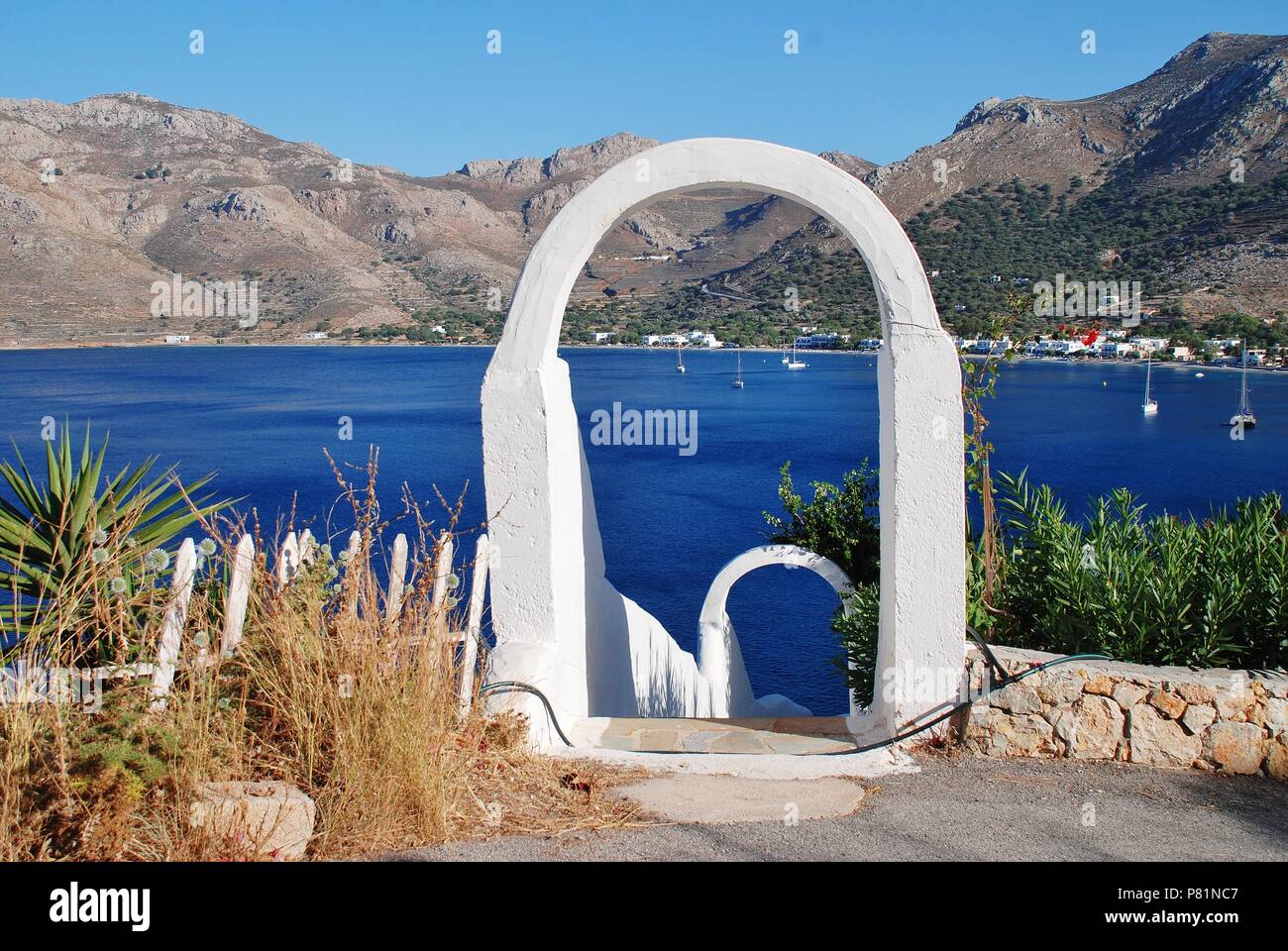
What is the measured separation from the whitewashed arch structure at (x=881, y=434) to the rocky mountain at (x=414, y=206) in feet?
177

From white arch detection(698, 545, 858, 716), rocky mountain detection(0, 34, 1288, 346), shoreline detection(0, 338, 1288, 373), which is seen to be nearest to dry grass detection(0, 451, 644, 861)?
white arch detection(698, 545, 858, 716)

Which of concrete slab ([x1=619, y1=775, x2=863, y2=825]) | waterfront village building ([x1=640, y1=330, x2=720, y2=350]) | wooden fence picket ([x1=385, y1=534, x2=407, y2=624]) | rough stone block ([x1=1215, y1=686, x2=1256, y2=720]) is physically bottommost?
concrete slab ([x1=619, y1=775, x2=863, y2=825])

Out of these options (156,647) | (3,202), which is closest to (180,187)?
(3,202)

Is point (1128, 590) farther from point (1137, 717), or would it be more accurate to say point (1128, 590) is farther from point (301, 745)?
point (301, 745)

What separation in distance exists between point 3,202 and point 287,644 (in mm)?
94787

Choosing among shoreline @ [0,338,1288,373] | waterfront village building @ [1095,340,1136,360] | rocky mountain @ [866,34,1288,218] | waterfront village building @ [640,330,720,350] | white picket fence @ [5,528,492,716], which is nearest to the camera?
white picket fence @ [5,528,492,716]

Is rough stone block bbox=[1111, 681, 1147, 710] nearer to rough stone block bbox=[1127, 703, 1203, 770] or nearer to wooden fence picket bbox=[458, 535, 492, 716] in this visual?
rough stone block bbox=[1127, 703, 1203, 770]

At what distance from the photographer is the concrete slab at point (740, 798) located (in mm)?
3730

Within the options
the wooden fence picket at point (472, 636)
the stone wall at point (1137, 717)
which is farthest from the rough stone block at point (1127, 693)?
the wooden fence picket at point (472, 636)

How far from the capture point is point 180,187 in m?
100

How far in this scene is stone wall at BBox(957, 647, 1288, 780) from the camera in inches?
160

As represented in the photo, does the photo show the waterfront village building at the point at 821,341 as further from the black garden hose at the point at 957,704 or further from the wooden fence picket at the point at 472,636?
the wooden fence picket at the point at 472,636

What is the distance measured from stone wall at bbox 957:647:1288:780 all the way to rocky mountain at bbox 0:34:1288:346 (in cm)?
5486
